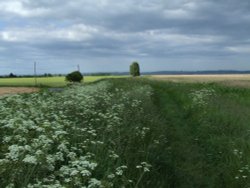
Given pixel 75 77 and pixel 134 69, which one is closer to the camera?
pixel 75 77

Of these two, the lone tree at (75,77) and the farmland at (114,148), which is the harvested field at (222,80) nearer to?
the lone tree at (75,77)

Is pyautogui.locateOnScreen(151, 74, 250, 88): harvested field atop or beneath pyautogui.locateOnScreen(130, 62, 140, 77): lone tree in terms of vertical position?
beneath

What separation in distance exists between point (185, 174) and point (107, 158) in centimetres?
333

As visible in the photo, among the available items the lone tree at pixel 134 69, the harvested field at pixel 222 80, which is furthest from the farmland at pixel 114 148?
the lone tree at pixel 134 69

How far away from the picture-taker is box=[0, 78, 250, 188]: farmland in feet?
18.9

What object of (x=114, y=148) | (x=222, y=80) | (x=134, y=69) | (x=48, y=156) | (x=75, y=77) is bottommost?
(x=222, y=80)

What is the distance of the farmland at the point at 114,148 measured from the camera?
5766mm

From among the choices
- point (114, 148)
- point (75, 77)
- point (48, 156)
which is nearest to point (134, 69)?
point (75, 77)

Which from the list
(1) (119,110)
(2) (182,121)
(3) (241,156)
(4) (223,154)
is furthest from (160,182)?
(2) (182,121)

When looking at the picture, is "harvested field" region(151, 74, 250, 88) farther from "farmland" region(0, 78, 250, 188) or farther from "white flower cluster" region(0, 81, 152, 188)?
"white flower cluster" region(0, 81, 152, 188)

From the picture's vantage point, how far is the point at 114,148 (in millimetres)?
8805

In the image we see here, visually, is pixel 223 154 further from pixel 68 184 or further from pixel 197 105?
pixel 197 105

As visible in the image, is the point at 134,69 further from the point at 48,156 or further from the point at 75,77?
the point at 48,156

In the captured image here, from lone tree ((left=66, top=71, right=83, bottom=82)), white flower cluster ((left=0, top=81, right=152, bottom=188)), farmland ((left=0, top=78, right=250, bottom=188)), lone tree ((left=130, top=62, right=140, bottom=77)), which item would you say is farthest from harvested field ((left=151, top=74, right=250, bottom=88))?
lone tree ((left=130, top=62, right=140, bottom=77))
